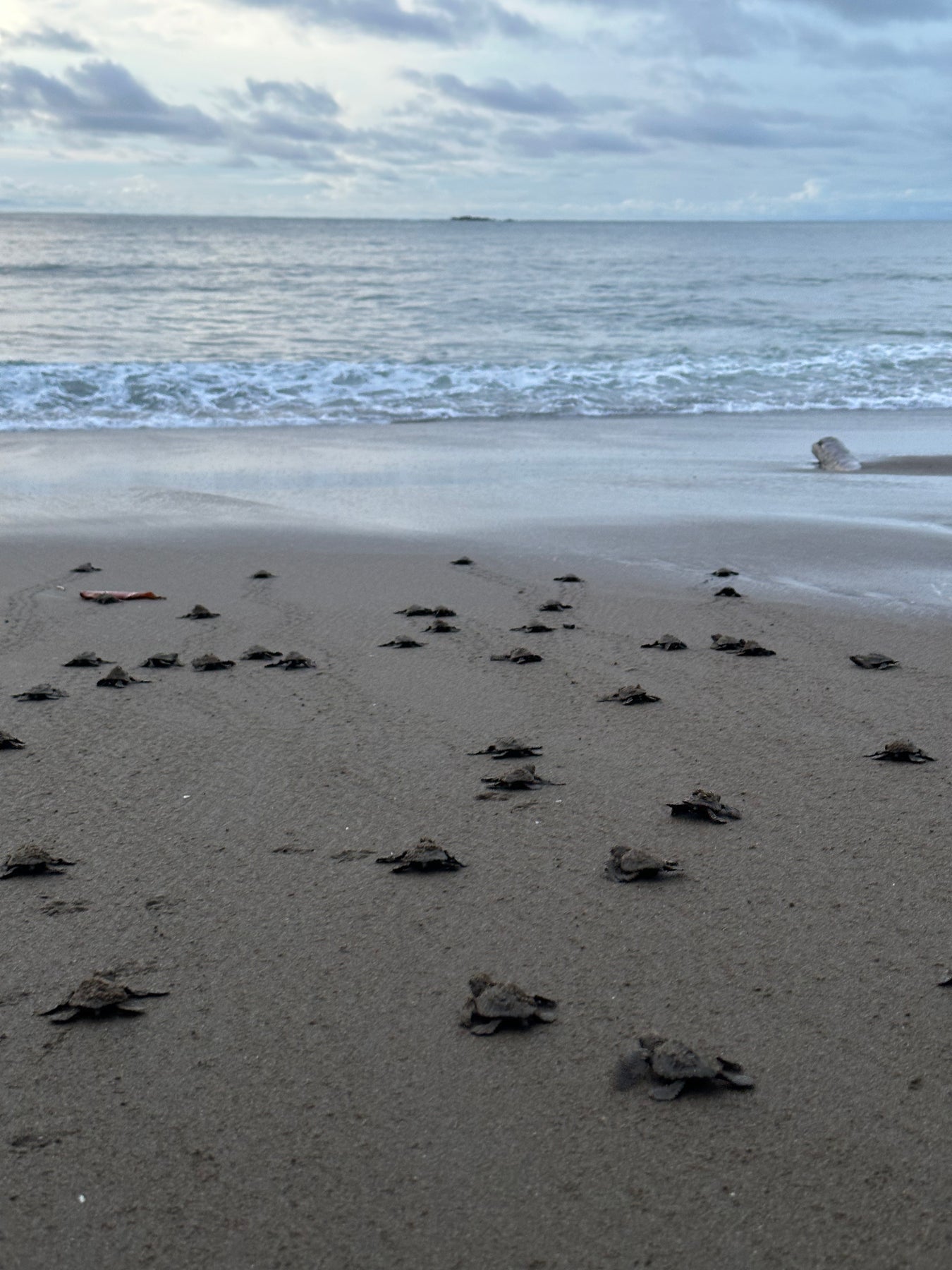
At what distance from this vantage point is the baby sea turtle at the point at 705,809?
3.67 metres

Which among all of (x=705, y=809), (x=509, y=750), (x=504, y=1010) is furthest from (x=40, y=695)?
(x=504, y=1010)

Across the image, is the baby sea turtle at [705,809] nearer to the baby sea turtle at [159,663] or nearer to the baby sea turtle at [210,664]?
the baby sea turtle at [210,664]

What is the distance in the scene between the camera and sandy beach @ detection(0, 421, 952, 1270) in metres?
2.06

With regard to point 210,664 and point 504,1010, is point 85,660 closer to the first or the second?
point 210,664

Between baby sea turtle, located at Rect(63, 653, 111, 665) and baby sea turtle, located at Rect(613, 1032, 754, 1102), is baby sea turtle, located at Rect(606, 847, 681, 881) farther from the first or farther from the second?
baby sea turtle, located at Rect(63, 653, 111, 665)

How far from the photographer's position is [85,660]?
5.27 meters

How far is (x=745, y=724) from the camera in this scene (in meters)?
4.57

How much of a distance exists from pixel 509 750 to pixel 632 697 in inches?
31.6

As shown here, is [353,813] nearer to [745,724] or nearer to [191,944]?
[191,944]

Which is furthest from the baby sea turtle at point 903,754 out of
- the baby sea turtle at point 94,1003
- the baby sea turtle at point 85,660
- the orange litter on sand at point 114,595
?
the orange litter on sand at point 114,595

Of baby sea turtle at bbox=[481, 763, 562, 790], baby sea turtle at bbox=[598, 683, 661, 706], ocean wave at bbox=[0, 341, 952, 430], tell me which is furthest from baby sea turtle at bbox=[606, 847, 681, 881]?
ocean wave at bbox=[0, 341, 952, 430]

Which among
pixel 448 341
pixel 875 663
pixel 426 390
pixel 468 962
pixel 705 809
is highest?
pixel 448 341

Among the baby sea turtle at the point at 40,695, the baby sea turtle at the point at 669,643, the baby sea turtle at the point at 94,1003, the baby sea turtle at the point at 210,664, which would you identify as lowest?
the baby sea turtle at the point at 94,1003

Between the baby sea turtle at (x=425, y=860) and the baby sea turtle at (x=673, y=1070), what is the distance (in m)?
1.00
